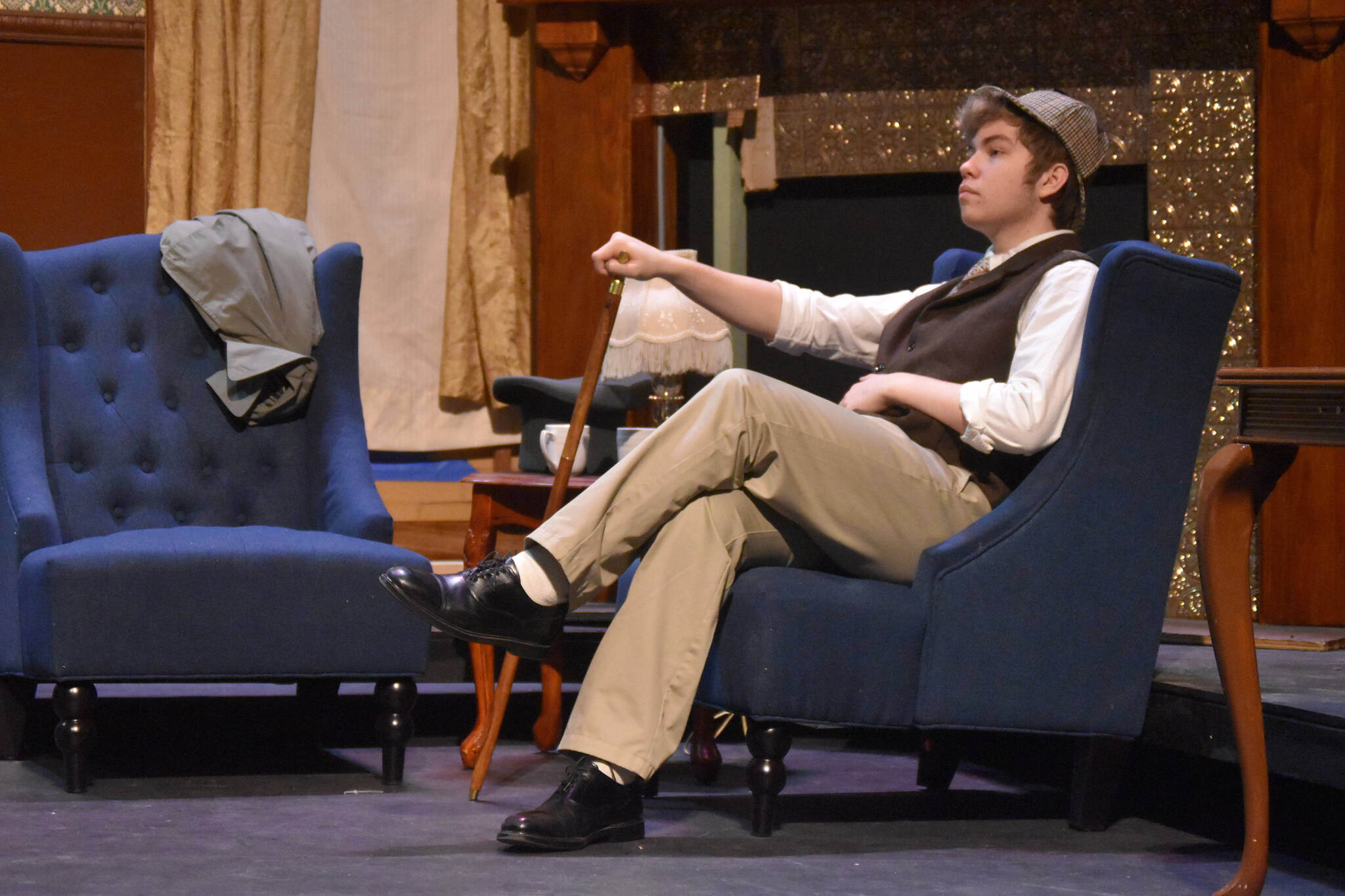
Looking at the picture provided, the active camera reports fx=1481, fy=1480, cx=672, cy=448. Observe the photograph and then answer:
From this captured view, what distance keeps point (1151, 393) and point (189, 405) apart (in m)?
1.92

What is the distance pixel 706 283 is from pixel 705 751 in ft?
2.78

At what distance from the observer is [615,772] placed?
2.08 metres

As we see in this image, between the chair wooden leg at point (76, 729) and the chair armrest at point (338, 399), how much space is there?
0.59 m

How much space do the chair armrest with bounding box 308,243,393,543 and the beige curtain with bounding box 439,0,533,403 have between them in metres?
1.52

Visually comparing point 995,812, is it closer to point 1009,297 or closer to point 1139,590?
point 1139,590

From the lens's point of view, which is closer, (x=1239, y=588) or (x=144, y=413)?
(x=1239, y=588)

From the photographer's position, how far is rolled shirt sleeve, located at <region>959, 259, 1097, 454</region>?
85.2 inches

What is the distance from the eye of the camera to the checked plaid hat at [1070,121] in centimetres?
241

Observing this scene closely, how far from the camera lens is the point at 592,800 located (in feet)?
6.79

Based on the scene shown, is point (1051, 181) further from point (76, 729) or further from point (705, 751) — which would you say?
point (76, 729)

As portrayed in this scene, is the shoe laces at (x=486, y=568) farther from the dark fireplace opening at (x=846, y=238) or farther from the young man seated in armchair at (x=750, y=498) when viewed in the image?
the dark fireplace opening at (x=846, y=238)

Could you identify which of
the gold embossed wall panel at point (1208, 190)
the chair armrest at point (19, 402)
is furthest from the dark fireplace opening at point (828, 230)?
the chair armrest at point (19, 402)

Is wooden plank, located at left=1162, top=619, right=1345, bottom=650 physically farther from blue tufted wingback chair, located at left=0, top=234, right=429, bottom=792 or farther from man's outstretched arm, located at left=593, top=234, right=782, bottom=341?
blue tufted wingback chair, located at left=0, top=234, right=429, bottom=792

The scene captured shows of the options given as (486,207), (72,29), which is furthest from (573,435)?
(72,29)
